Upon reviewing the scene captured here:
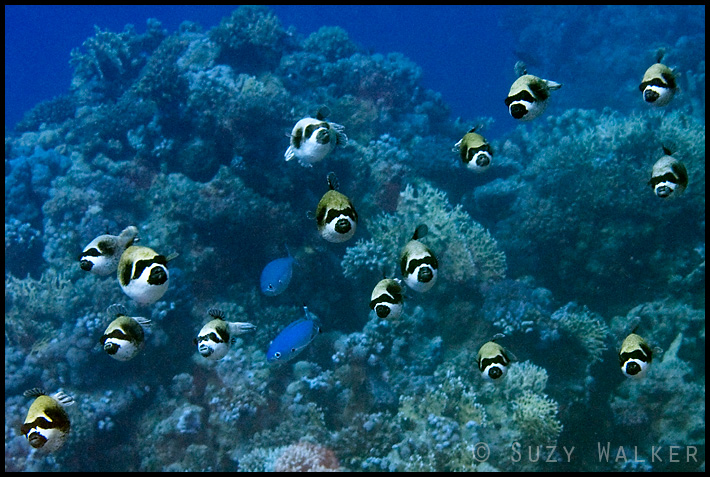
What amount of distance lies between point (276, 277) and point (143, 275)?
2.39 metres

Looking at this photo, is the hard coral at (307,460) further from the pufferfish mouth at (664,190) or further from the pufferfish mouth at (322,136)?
the pufferfish mouth at (664,190)

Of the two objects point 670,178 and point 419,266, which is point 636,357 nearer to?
point 670,178

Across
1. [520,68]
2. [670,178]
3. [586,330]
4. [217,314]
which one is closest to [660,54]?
[670,178]

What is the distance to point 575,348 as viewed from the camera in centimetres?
630

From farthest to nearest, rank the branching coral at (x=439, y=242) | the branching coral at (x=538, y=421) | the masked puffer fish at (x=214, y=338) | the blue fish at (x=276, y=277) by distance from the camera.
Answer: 1. the branching coral at (x=439, y=242)
2. the branching coral at (x=538, y=421)
3. the blue fish at (x=276, y=277)
4. the masked puffer fish at (x=214, y=338)

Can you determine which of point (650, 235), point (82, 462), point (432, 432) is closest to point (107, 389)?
point (82, 462)

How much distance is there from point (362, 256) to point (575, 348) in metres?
3.62

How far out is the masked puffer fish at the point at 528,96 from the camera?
8.68 feet

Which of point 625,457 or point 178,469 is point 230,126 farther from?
point 625,457

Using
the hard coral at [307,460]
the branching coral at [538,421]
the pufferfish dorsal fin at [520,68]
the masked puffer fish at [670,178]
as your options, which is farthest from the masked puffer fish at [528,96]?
the hard coral at [307,460]

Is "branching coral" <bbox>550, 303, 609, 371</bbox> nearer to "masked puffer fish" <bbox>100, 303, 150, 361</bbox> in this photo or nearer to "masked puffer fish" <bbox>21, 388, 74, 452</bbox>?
"masked puffer fish" <bbox>100, 303, 150, 361</bbox>

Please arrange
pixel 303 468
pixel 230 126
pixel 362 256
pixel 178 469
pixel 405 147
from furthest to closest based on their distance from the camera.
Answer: pixel 405 147, pixel 230 126, pixel 362 256, pixel 178 469, pixel 303 468

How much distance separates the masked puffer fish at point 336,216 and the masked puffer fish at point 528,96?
1297mm

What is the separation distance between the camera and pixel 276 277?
15.4 ft
